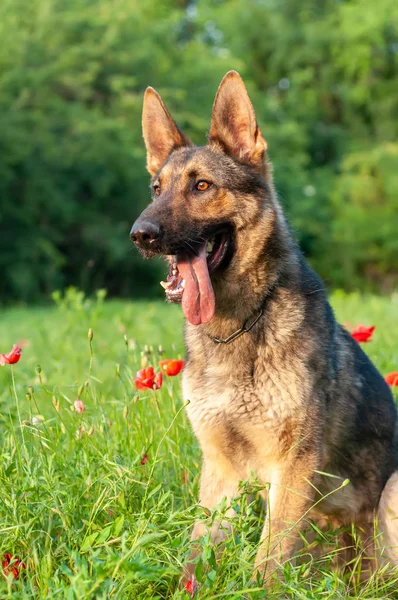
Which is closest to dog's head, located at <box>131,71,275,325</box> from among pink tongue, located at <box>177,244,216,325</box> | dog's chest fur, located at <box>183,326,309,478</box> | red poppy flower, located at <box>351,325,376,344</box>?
pink tongue, located at <box>177,244,216,325</box>

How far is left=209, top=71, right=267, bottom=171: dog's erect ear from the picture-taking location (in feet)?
12.3

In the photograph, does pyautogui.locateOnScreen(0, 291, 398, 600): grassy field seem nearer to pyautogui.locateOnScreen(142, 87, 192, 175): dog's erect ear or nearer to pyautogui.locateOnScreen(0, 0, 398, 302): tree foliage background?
pyautogui.locateOnScreen(142, 87, 192, 175): dog's erect ear

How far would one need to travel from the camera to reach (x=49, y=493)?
10.3ft

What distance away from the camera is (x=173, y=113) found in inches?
1158

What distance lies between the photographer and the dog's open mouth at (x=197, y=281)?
3496mm

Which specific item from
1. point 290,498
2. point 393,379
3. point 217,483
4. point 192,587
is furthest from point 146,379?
point 393,379

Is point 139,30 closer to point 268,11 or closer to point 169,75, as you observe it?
point 169,75

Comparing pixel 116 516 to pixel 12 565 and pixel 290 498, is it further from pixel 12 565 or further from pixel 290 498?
pixel 290 498

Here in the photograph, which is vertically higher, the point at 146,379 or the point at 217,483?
the point at 146,379

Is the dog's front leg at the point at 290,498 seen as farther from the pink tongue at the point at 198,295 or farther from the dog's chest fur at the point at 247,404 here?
the pink tongue at the point at 198,295

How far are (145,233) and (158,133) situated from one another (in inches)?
38.2

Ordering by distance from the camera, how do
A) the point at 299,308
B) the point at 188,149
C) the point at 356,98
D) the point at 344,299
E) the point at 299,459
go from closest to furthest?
the point at 299,459
the point at 299,308
the point at 188,149
the point at 344,299
the point at 356,98

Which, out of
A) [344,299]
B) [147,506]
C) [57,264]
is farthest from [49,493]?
[57,264]

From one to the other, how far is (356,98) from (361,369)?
33.7m
